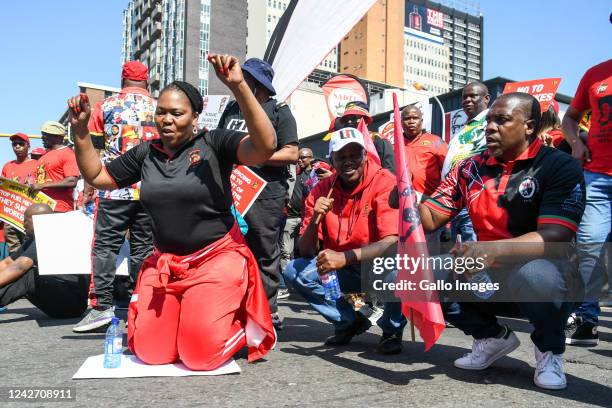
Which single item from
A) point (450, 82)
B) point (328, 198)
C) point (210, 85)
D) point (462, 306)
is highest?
point (450, 82)

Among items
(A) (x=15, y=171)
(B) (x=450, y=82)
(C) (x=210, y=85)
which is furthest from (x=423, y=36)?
(A) (x=15, y=171)

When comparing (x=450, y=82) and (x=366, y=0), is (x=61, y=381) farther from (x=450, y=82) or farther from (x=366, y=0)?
(x=450, y=82)

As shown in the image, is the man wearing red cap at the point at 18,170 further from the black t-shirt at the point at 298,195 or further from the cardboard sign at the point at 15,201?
the black t-shirt at the point at 298,195

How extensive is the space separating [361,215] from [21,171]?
614cm

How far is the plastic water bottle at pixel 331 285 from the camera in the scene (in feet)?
11.9

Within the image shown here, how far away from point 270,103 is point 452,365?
2.24 meters

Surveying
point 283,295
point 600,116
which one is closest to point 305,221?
point 600,116

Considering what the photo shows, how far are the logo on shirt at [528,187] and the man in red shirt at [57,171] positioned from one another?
5.41 meters

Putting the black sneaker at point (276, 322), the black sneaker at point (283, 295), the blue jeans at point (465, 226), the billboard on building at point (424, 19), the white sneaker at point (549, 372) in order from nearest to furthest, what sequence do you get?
the white sneaker at point (549, 372) < the black sneaker at point (276, 322) < the blue jeans at point (465, 226) < the black sneaker at point (283, 295) < the billboard on building at point (424, 19)

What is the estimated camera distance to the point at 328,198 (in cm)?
367

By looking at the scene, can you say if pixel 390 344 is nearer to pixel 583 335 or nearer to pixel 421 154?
pixel 583 335

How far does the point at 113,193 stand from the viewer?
435cm

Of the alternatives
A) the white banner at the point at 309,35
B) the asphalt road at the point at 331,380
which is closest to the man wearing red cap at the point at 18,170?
the asphalt road at the point at 331,380

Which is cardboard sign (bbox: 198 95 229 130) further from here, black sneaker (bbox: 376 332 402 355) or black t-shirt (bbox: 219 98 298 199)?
black sneaker (bbox: 376 332 402 355)
